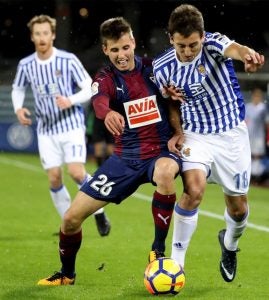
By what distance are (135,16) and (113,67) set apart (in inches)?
819

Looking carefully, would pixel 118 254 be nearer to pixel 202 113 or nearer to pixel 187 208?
pixel 187 208

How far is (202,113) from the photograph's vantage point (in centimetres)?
757

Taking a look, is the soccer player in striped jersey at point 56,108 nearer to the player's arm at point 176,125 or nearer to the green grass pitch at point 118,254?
the green grass pitch at point 118,254

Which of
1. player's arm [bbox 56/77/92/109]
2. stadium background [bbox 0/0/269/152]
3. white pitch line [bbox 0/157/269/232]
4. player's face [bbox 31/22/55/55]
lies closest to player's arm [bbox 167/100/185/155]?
player's arm [bbox 56/77/92/109]

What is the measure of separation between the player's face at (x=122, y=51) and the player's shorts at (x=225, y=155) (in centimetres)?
71

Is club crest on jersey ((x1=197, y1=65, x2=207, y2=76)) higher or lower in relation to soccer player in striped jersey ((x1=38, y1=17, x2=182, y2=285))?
higher

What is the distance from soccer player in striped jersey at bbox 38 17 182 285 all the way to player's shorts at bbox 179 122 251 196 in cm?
17

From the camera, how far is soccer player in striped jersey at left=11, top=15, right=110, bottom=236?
1058 centimetres

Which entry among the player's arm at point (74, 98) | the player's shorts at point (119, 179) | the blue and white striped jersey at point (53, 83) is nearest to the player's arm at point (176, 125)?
the player's shorts at point (119, 179)

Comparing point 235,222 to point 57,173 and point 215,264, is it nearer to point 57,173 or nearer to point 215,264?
point 215,264

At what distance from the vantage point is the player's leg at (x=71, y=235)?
733 cm

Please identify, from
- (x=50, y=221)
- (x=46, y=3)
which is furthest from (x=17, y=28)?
(x=50, y=221)

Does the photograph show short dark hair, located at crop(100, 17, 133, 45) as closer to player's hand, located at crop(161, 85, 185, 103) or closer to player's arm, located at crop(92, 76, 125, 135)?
player's arm, located at crop(92, 76, 125, 135)

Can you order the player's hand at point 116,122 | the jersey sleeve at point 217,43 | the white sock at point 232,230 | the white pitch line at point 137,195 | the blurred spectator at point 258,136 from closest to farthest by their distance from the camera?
the player's hand at point 116,122, the jersey sleeve at point 217,43, the white sock at point 232,230, the white pitch line at point 137,195, the blurred spectator at point 258,136
